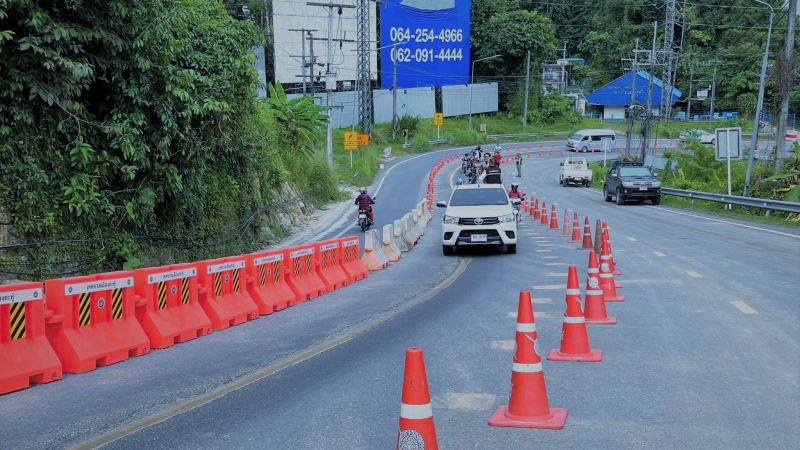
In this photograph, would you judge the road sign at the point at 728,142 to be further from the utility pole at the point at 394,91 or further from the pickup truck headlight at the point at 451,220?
the utility pole at the point at 394,91

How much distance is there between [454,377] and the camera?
7.63 m

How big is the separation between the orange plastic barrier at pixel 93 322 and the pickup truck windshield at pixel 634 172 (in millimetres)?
33567

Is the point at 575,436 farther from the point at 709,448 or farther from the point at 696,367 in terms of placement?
the point at 696,367

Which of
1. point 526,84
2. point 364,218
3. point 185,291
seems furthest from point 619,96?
point 185,291

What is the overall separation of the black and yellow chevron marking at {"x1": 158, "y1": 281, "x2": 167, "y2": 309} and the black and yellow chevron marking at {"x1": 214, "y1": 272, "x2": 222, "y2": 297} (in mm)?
1105

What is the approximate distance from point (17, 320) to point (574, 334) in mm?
5494

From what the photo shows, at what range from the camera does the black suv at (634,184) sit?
3869 centimetres

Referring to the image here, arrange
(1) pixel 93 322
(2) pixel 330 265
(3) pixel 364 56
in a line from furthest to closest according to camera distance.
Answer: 1. (3) pixel 364 56
2. (2) pixel 330 265
3. (1) pixel 93 322

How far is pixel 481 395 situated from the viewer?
22.9ft

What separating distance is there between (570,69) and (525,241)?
8921cm

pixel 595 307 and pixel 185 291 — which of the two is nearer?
pixel 185 291

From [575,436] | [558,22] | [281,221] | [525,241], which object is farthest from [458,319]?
[558,22]

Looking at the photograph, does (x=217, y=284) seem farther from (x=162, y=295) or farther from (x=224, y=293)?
(x=162, y=295)

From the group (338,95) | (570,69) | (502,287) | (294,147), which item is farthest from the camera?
(570,69)
